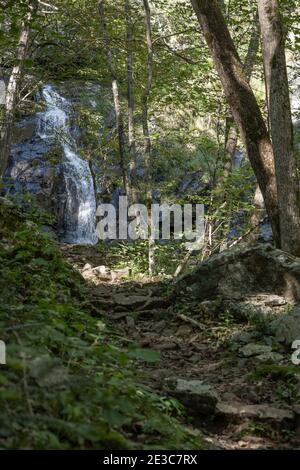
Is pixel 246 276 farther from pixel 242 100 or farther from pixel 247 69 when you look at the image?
pixel 247 69

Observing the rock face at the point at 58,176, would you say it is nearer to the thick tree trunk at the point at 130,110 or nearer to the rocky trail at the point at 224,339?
the thick tree trunk at the point at 130,110

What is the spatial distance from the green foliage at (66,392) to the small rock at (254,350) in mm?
1739

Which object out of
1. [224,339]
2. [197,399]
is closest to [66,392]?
[197,399]

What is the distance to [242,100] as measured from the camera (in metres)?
7.28

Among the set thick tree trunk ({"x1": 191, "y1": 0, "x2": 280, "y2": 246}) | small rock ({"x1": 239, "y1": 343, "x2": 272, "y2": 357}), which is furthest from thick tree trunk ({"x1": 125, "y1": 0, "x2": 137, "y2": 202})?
small rock ({"x1": 239, "y1": 343, "x2": 272, "y2": 357})

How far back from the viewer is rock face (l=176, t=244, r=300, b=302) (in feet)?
21.4

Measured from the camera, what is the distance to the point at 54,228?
16172 mm

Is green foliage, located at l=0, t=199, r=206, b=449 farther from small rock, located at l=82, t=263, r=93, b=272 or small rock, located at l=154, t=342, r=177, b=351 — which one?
small rock, located at l=82, t=263, r=93, b=272

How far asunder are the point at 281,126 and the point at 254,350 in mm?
3025

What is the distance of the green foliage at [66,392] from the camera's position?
7.30 feet

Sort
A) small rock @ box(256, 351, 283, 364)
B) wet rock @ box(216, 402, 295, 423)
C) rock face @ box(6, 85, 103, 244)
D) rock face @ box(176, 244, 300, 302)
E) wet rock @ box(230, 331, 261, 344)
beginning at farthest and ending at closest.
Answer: rock face @ box(6, 85, 103, 244)
rock face @ box(176, 244, 300, 302)
wet rock @ box(230, 331, 261, 344)
small rock @ box(256, 351, 283, 364)
wet rock @ box(216, 402, 295, 423)

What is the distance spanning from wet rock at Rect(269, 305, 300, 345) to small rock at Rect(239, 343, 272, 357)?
25cm

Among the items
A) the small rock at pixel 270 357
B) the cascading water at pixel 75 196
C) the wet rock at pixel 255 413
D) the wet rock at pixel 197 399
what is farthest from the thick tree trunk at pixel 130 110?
the wet rock at pixel 255 413
